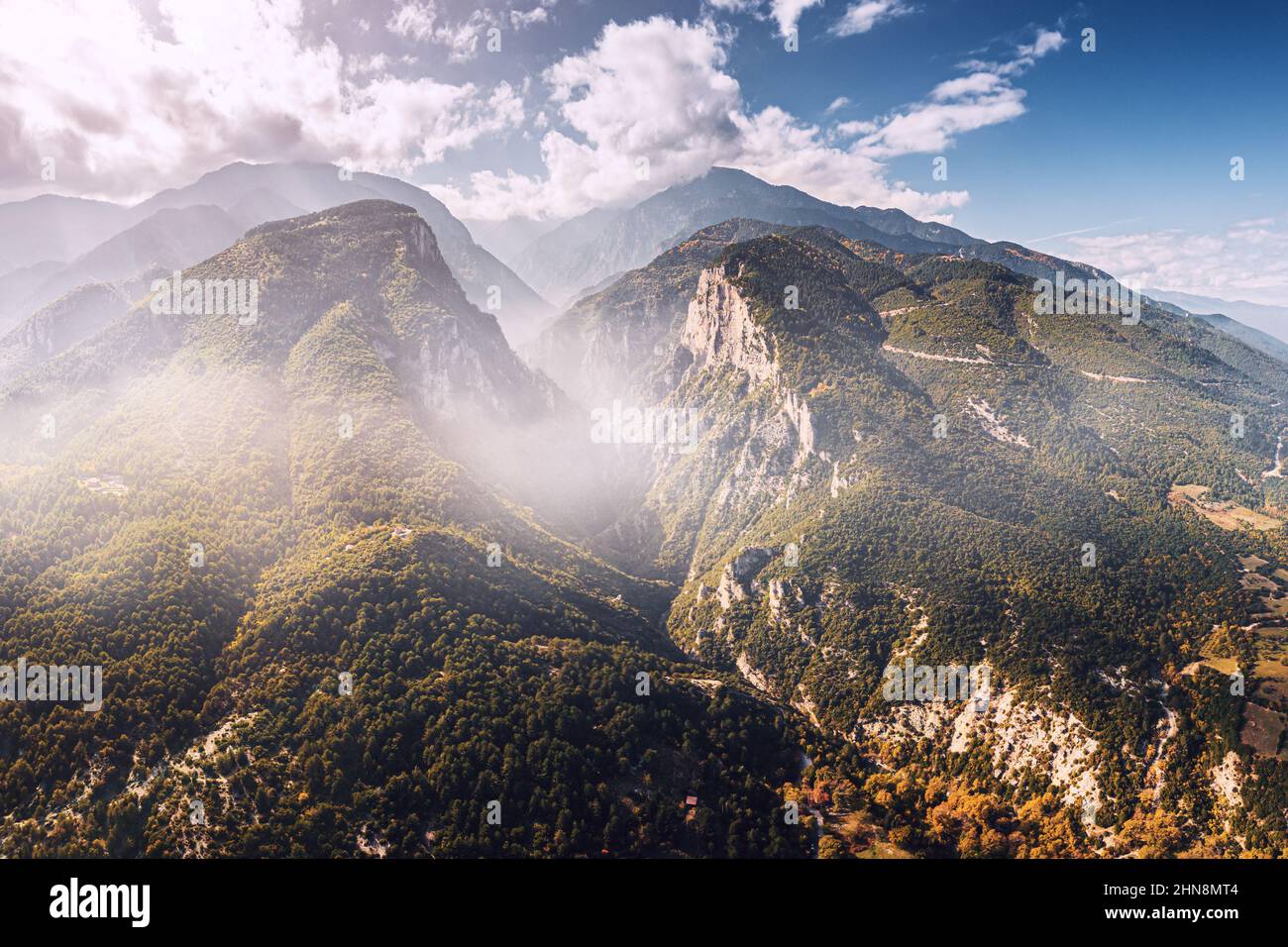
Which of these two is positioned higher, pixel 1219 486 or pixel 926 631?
pixel 1219 486

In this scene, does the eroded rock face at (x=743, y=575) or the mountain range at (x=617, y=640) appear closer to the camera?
the mountain range at (x=617, y=640)

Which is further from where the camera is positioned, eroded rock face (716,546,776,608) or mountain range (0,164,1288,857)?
eroded rock face (716,546,776,608)

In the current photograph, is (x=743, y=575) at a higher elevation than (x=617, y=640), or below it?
higher

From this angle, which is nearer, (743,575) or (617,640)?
(617,640)
